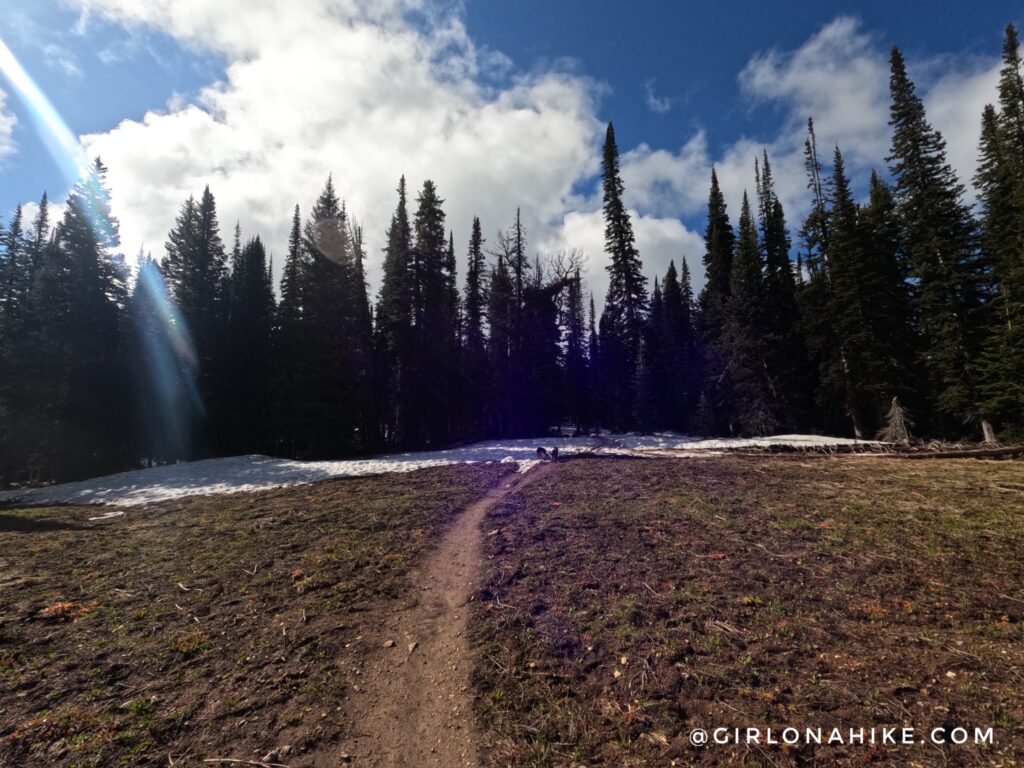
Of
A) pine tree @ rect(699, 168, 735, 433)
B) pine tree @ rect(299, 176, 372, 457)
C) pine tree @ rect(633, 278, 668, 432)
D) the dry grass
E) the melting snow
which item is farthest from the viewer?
pine tree @ rect(633, 278, 668, 432)

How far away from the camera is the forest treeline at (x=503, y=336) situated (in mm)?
24422

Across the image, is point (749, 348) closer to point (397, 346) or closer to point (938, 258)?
point (938, 258)

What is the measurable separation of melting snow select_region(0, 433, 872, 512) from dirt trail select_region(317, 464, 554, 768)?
1095 cm

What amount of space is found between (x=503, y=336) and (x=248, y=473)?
70.4ft

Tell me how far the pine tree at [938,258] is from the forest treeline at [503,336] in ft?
0.39

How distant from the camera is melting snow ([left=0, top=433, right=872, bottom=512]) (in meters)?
16.8

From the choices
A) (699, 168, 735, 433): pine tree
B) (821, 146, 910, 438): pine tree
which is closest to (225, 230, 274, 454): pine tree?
(699, 168, 735, 433): pine tree

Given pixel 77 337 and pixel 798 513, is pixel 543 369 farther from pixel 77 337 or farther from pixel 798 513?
pixel 77 337

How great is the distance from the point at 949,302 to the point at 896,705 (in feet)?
95.4

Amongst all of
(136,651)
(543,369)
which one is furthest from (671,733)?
(543,369)

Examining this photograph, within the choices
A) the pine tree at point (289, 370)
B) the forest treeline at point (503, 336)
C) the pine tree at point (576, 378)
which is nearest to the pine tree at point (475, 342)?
the forest treeline at point (503, 336)

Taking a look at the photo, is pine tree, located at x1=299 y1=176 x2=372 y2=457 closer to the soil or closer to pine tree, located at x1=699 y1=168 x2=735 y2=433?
the soil

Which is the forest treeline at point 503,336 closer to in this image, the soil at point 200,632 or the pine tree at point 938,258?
the pine tree at point 938,258

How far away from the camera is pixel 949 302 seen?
2389cm
